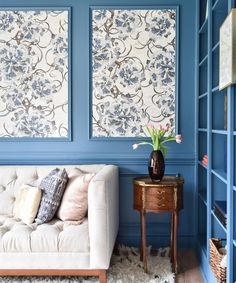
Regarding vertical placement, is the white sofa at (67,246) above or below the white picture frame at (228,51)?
below

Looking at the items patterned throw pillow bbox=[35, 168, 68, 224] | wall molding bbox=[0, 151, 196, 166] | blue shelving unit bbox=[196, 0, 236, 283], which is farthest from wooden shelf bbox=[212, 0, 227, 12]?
patterned throw pillow bbox=[35, 168, 68, 224]

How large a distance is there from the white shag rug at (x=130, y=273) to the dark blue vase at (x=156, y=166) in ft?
2.20

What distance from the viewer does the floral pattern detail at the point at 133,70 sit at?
10.4 ft

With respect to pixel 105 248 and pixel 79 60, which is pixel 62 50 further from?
pixel 105 248

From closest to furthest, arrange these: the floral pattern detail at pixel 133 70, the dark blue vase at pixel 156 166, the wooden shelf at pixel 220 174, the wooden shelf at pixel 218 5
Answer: the wooden shelf at pixel 220 174
the wooden shelf at pixel 218 5
the dark blue vase at pixel 156 166
the floral pattern detail at pixel 133 70

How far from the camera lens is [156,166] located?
2.76 m

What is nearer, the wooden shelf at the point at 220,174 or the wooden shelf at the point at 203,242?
the wooden shelf at the point at 220,174

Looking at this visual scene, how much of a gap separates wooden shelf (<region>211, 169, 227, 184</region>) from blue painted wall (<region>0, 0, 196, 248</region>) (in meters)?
0.77

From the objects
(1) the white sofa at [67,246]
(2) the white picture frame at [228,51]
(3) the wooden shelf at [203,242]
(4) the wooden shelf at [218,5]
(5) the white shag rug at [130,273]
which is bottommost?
(5) the white shag rug at [130,273]

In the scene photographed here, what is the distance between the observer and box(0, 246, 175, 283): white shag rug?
2.50m

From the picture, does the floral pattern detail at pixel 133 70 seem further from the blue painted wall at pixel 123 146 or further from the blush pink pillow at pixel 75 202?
the blush pink pillow at pixel 75 202

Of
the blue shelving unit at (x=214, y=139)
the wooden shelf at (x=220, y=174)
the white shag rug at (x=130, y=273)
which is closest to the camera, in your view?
the blue shelving unit at (x=214, y=139)

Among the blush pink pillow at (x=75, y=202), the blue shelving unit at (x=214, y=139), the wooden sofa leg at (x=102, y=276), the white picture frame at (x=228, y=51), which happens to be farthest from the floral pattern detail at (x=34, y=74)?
the white picture frame at (x=228, y=51)

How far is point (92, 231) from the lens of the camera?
90.7 inches
